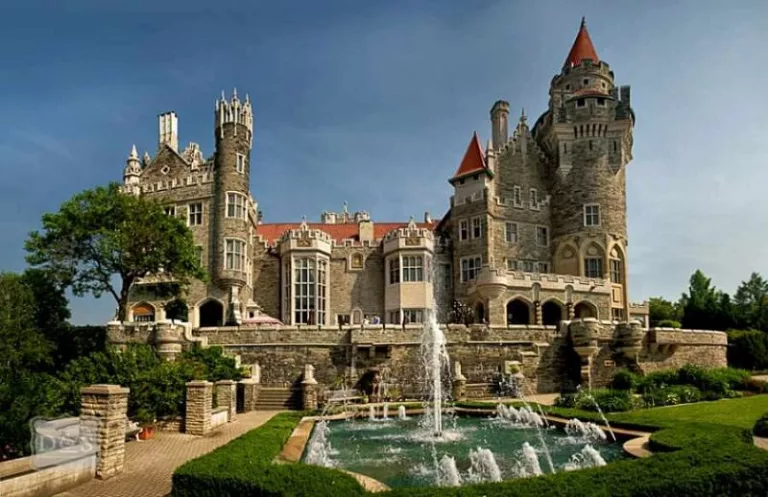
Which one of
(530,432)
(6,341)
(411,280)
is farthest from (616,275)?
(6,341)

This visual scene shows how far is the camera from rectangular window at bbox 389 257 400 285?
4038 centimetres

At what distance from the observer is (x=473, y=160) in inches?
1639

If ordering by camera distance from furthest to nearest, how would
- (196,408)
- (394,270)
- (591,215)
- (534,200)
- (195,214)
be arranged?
(534,200)
(394,270)
(591,215)
(195,214)
(196,408)

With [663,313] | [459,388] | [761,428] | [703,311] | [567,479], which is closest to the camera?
[567,479]

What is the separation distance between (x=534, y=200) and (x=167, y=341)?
26.4m

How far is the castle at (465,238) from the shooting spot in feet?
122

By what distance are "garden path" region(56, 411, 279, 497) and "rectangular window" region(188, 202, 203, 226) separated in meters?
21.7

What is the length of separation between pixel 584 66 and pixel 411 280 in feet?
64.8

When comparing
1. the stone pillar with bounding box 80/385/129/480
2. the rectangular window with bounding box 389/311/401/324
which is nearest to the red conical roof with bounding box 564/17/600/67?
the rectangular window with bounding box 389/311/401/324

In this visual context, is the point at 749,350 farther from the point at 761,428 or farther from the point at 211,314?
the point at 211,314

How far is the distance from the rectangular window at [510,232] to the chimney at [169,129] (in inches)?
937

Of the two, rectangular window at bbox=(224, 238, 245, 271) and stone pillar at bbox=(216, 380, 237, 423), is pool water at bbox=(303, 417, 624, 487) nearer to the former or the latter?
stone pillar at bbox=(216, 380, 237, 423)

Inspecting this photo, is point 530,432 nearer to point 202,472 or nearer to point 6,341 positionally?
point 202,472

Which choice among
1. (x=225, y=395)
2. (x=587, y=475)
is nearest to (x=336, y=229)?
(x=225, y=395)
